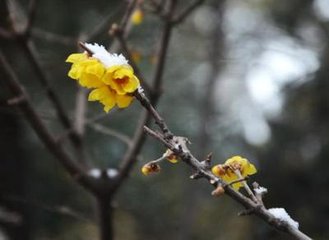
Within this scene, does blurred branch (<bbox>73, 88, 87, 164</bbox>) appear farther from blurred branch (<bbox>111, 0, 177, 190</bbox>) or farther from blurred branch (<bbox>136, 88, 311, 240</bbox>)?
blurred branch (<bbox>136, 88, 311, 240</bbox>)

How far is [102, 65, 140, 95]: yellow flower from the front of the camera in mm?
884

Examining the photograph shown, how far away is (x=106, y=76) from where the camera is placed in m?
0.89

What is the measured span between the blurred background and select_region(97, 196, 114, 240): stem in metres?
1.08

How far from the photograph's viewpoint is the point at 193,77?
543 centimetres

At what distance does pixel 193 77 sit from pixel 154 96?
3453mm

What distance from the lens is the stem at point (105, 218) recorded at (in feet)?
6.44

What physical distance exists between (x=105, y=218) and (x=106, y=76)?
45.4 inches

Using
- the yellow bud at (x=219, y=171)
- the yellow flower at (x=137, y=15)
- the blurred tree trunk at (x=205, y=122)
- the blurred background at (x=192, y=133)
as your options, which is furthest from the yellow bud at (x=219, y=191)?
the blurred tree trunk at (x=205, y=122)

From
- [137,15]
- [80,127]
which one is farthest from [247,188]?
[80,127]

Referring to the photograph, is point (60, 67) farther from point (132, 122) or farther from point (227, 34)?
point (227, 34)

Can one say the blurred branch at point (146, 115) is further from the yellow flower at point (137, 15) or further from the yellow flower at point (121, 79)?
the yellow flower at point (121, 79)

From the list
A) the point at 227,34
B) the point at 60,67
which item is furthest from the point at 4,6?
the point at 227,34

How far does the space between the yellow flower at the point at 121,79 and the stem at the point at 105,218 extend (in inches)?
43.4

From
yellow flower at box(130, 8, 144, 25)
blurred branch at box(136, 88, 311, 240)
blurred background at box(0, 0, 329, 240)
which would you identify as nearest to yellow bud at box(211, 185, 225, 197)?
blurred branch at box(136, 88, 311, 240)
